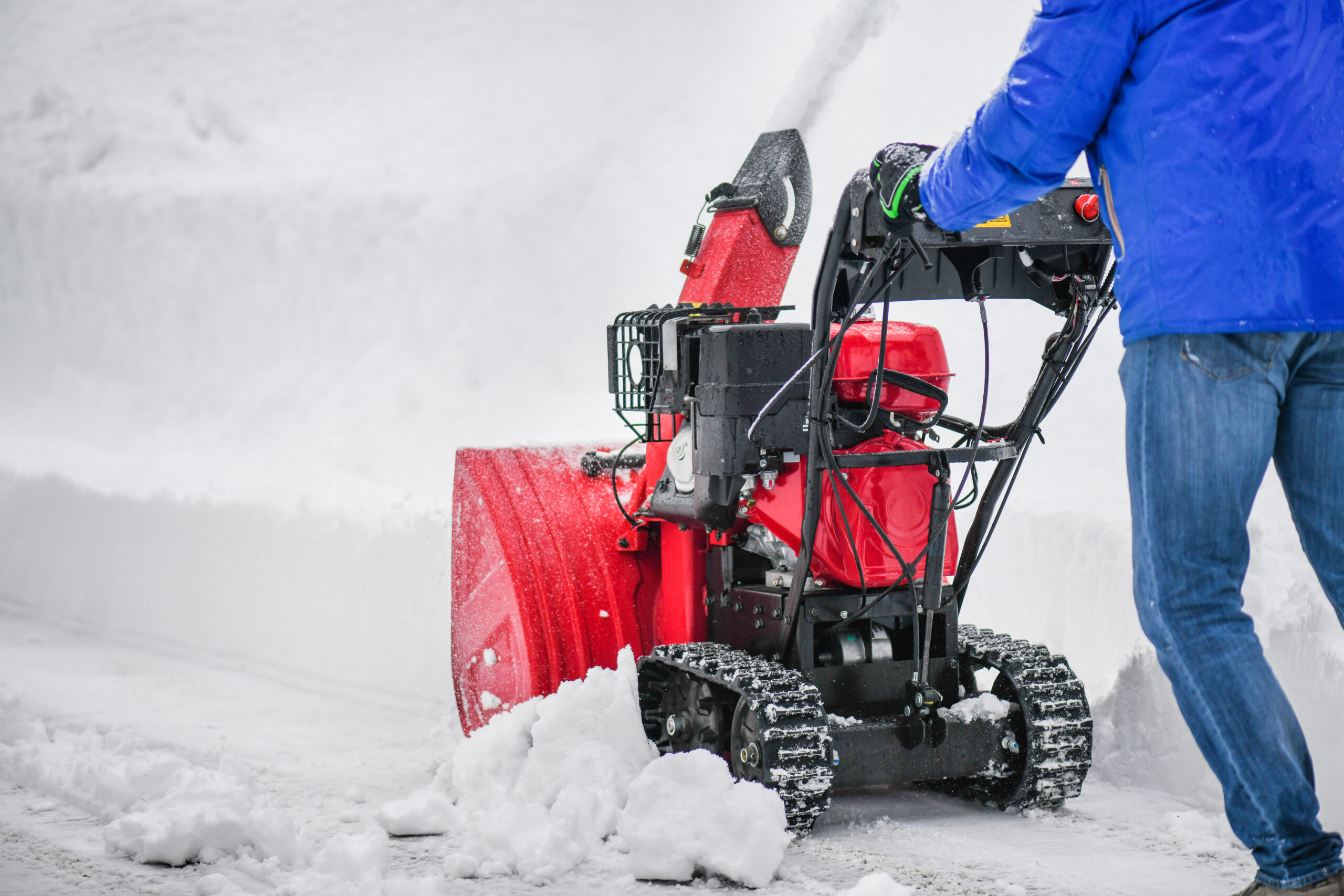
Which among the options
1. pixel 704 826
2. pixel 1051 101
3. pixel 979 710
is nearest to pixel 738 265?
pixel 979 710

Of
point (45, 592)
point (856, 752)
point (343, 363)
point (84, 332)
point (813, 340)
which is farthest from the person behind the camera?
point (84, 332)

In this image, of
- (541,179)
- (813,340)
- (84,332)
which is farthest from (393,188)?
(813,340)

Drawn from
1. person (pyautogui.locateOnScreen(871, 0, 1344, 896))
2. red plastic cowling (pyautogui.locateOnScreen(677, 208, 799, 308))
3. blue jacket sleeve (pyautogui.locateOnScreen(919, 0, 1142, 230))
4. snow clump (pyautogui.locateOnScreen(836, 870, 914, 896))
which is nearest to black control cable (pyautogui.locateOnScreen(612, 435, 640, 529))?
red plastic cowling (pyautogui.locateOnScreen(677, 208, 799, 308))

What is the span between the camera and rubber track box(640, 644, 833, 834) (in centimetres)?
285

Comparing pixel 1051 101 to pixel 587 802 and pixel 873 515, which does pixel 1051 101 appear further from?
pixel 587 802

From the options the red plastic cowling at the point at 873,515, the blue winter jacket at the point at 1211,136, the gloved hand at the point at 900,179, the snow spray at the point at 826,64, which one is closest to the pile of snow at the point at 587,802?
the red plastic cowling at the point at 873,515

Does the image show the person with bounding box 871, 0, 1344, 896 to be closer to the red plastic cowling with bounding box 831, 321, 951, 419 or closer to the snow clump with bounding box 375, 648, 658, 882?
the red plastic cowling with bounding box 831, 321, 951, 419

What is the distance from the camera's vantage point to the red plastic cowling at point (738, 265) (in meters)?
3.79

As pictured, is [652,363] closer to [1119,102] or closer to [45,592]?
[1119,102]

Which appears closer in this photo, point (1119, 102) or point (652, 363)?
point (1119, 102)

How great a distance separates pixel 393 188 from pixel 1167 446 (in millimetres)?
8739

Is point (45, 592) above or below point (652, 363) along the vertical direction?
below

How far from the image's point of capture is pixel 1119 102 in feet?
6.40

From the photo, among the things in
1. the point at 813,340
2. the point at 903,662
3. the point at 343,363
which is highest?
the point at 343,363
